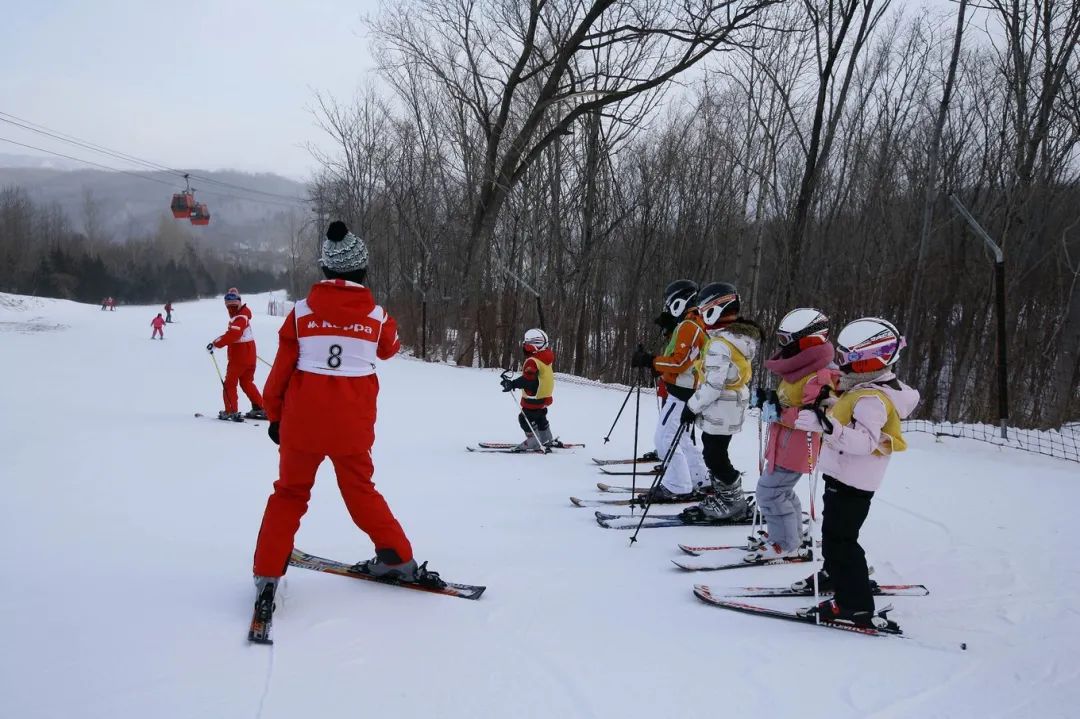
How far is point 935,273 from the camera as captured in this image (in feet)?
65.8

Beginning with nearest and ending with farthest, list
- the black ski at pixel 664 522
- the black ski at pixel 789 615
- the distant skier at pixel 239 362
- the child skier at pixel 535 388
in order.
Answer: the black ski at pixel 789 615 → the black ski at pixel 664 522 → the child skier at pixel 535 388 → the distant skier at pixel 239 362

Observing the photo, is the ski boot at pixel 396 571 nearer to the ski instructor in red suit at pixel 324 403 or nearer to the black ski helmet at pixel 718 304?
the ski instructor in red suit at pixel 324 403

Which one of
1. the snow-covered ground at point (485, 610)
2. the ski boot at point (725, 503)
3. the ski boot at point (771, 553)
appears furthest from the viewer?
the ski boot at point (725, 503)

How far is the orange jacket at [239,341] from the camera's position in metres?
8.50

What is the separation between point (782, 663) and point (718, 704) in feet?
1.70

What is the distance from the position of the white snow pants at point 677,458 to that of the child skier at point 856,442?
2.29 m

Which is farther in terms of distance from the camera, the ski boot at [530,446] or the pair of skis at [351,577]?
the ski boot at [530,446]

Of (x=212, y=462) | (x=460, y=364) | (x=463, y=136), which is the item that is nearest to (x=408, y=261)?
(x=463, y=136)

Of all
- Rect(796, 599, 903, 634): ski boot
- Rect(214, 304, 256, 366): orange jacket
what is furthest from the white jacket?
Rect(214, 304, 256, 366): orange jacket

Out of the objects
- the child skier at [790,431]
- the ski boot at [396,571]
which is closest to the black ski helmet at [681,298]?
the child skier at [790,431]

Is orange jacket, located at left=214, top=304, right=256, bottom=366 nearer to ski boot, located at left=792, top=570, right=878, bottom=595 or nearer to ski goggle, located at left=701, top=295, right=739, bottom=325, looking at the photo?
ski goggle, located at left=701, top=295, right=739, bottom=325

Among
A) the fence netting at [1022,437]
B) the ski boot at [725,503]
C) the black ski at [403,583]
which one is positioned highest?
the fence netting at [1022,437]

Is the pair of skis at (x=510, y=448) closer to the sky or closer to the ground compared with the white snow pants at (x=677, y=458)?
closer to the ground

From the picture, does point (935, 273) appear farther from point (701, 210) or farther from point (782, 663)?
point (782, 663)
